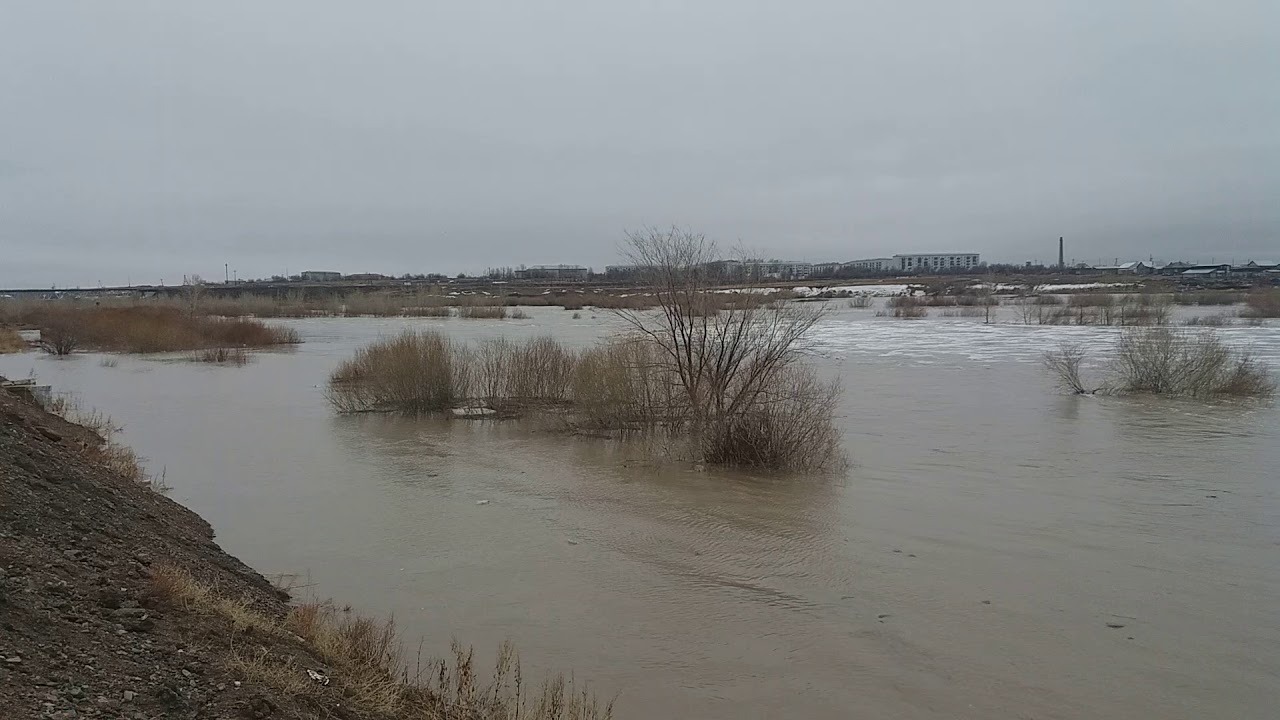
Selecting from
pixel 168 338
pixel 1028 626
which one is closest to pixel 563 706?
pixel 1028 626

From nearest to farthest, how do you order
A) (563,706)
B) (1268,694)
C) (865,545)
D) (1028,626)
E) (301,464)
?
(563,706) → (1268,694) → (1028,626) → (865,545) → (301,464)

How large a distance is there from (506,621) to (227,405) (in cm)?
1710

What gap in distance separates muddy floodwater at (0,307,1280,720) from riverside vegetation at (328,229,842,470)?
846mm

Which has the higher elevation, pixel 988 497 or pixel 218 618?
pixel 218 618

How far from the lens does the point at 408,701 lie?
5.70 meters

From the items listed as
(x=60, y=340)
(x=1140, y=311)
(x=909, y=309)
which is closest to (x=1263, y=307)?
(x=1140, y=311)

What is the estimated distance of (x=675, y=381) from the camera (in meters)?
16.7

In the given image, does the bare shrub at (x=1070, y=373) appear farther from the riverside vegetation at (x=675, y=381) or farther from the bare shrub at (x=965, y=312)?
the bare shrub at (x=965, y=312)

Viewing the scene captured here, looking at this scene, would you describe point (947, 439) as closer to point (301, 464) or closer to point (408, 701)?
point (301, 464)

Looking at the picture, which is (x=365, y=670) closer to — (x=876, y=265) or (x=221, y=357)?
(x=221, y=357)

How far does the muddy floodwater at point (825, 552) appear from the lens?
6.97 metres

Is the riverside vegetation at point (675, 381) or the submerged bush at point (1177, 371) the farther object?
Result: the submerged bush at point (1177, 371)

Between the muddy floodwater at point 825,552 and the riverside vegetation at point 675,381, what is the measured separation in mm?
846

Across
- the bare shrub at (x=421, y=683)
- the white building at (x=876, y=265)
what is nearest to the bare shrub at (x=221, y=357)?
the bare shrub at (x=421, y=683)
